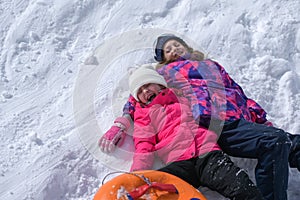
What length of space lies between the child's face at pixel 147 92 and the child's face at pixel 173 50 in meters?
0.39

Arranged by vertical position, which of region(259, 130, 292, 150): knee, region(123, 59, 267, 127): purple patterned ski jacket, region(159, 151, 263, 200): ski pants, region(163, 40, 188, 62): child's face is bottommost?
region(159, 151, 263, 200): ski pants

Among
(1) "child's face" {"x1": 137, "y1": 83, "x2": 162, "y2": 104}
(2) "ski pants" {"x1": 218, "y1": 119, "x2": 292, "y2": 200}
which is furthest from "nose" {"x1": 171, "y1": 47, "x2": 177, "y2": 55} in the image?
(2) "ski pants" {"x1": 218, "y1": 119, "x2": 292, "y2": 200}

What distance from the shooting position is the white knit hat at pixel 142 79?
2.78 m

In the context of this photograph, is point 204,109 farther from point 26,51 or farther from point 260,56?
point 26,51

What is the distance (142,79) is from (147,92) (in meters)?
0.09

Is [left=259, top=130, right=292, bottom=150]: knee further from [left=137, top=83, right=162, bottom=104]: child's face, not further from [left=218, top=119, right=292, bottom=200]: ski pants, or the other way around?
[left=137, top=83, right=162, bottom=104]: child's face

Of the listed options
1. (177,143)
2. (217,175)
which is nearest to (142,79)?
(177,143)

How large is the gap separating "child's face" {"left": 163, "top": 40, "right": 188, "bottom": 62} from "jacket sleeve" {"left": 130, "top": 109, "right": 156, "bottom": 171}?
0.58 metres

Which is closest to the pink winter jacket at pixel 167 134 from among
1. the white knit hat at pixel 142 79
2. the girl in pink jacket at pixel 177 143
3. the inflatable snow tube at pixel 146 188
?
the girl in pink jacket at pixel 177 143

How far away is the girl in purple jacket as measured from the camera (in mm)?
2307

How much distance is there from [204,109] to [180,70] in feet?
1.49

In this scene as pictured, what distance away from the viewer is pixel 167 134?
255 cm

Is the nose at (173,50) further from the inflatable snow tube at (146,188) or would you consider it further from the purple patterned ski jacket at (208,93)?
the inflatable snow tube at (146,188)

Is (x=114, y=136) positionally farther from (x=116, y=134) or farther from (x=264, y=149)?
(x=264, y=149)
